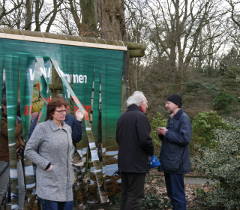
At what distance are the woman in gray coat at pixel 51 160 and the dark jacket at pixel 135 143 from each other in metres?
1.09

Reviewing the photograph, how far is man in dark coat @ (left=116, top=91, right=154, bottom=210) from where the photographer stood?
5091mm

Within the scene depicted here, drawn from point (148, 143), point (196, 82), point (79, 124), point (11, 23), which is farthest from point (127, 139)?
point (196, 82)

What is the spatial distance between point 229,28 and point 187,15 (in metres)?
2.71

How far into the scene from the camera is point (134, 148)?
515 centimetres

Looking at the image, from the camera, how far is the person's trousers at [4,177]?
17.4ft

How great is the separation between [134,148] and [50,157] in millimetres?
1360

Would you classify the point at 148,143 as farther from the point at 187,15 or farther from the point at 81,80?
the point at 187,15

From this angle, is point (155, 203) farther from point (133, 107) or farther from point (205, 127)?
point (205, 127)

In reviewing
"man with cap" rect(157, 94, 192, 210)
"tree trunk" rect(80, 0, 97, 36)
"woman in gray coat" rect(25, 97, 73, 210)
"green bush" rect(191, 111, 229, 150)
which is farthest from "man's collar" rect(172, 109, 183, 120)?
"green bush" rect(191, 111, 229, 150)

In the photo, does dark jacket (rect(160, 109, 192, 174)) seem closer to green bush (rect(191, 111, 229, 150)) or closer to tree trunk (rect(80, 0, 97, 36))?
tree trunk (rect(80, 0, 97, 36))

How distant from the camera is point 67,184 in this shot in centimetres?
427

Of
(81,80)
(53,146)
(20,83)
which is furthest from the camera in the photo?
(81,80)

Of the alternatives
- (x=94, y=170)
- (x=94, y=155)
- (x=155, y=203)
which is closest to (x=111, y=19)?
(x=94, y=155)

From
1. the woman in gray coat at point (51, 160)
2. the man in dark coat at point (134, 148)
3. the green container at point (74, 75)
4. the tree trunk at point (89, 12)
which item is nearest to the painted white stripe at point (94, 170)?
the green container at point (74, 75)
